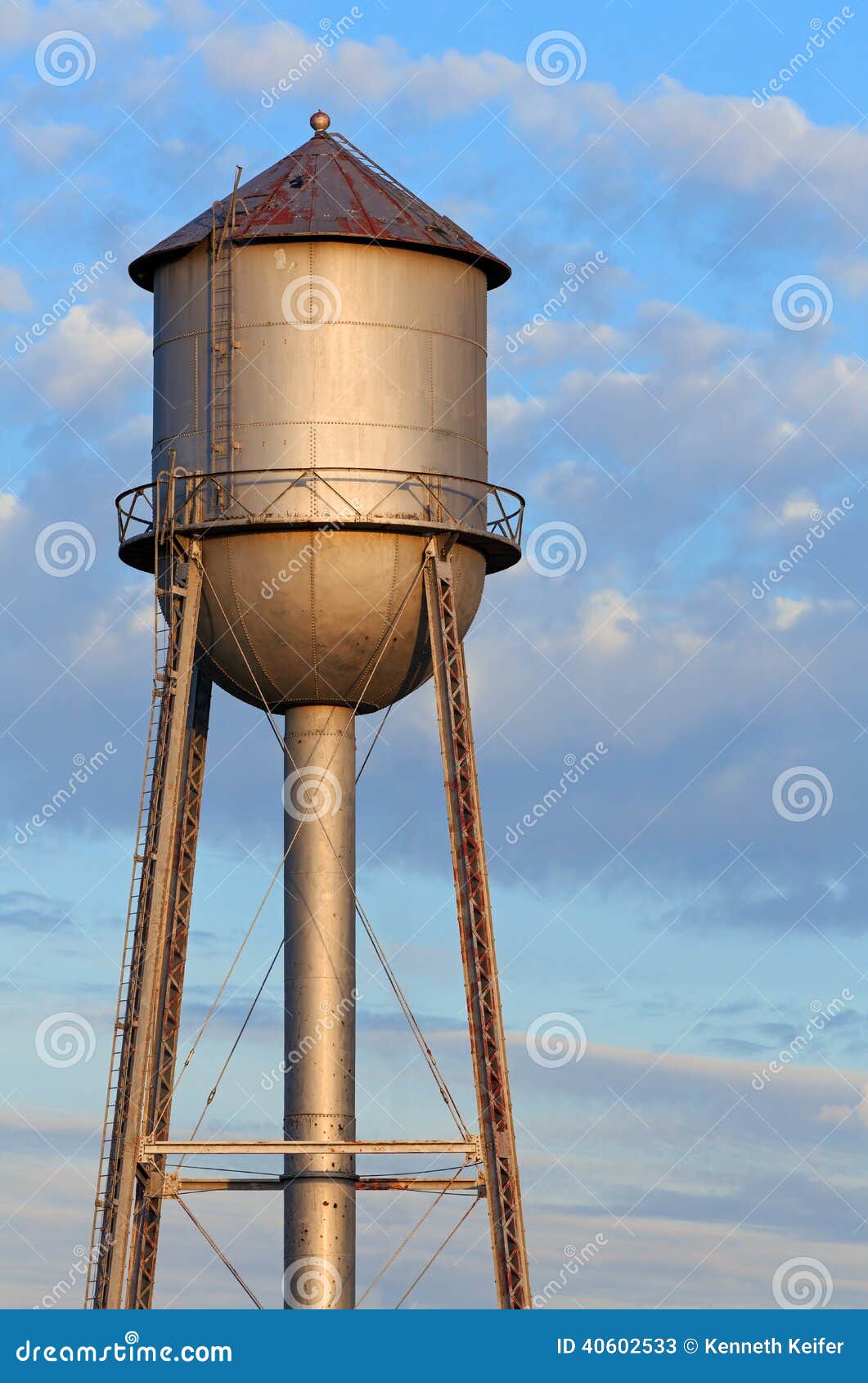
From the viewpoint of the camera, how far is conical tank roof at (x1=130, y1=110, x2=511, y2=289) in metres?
39.7

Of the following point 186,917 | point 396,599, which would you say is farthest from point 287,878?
point 396,599

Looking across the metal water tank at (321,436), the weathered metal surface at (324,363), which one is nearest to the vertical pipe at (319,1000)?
the metal water tank at (321,436)

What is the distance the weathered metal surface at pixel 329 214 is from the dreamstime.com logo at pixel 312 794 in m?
7.58

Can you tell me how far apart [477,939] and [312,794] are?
356 cm

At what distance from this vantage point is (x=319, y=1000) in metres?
39.6

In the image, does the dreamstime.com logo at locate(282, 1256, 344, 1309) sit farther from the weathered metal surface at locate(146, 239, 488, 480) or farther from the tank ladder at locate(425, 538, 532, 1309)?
the weathered metal surface at locate(146, 239, 488, 480)

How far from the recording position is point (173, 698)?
39.3 m

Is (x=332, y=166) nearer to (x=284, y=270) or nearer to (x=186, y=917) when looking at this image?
(x=284, y=270)

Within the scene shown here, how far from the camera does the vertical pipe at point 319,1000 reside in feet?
128

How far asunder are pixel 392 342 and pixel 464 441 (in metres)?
1.81

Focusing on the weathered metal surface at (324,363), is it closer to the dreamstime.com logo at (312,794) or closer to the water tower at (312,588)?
the water tower at (312,588)
